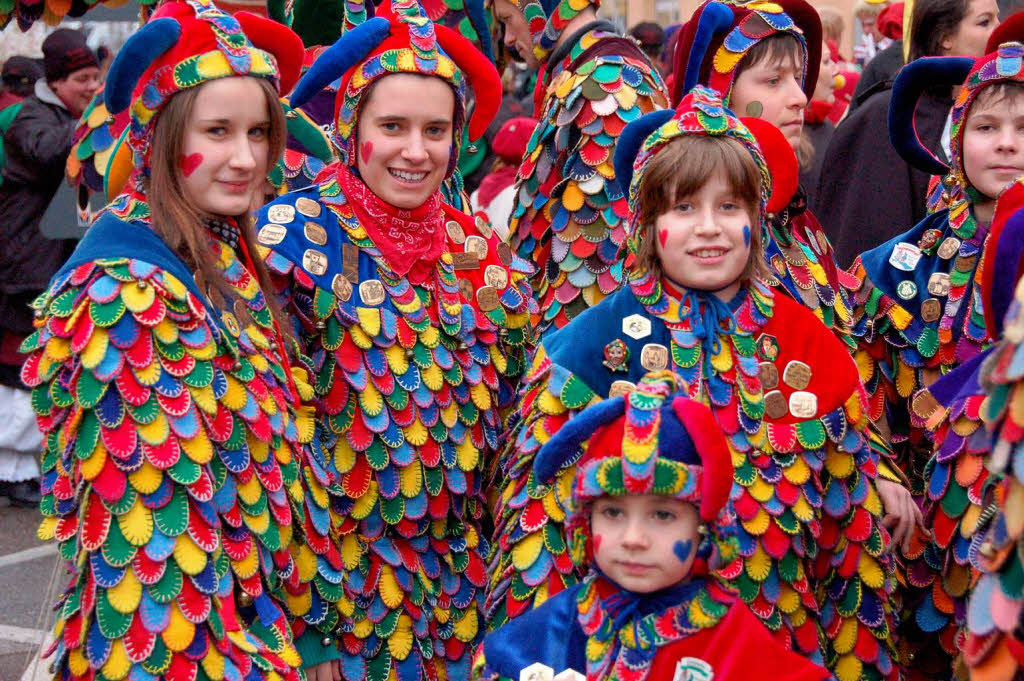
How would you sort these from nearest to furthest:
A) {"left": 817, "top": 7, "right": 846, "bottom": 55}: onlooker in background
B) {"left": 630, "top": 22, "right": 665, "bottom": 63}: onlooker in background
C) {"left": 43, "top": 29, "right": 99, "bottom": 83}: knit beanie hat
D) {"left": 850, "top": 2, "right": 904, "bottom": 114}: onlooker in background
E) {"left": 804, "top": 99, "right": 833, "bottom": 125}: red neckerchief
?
1. {"left": 850, "top": 2, "right": 904, "bottom": 114}: onlooker in background
2. {"left": 804, "top": 99, "right": 833, "bottom": 125}: red neckerchief
3. {"left": 43, "top": 29, "right": 99, "bottom": 83}: knit beanie hat
4. {"left": 817, "top": 7, "right": 846, "bottom": 55}: onlooker in background
5. {"left": 630, "top": 22, "right": 665, "bottom": 63}: onlooker in background

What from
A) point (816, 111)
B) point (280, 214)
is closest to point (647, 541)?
point (280, 214)

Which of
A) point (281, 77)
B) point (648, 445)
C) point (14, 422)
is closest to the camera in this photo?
point (648, 445)

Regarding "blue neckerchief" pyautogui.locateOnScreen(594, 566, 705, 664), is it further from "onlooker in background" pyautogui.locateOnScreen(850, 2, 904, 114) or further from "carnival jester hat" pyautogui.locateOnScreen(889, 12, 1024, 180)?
"onlooker in background" pyautogui.locateOnScreen(850, 2, 904, 114)

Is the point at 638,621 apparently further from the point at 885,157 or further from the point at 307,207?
the point at 885,157

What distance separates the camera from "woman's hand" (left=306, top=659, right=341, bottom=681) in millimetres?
3656

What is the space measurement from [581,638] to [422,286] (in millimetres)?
1256

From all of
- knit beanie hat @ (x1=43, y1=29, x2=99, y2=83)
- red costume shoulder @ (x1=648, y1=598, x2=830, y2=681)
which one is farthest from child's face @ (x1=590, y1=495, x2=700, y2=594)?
knit beanie hat @ (x1=43, y1=29, x2=99, y2=83)

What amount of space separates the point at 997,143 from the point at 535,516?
1.79 m

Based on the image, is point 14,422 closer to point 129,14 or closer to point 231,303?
point 129,14

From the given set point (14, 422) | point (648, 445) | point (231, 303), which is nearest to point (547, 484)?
point (648, 445)

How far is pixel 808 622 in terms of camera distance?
11.6 ft

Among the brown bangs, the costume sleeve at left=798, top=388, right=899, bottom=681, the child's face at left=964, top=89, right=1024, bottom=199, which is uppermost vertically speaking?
the brown bangs

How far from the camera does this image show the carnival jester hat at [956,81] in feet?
13.1

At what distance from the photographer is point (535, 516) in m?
3.52
